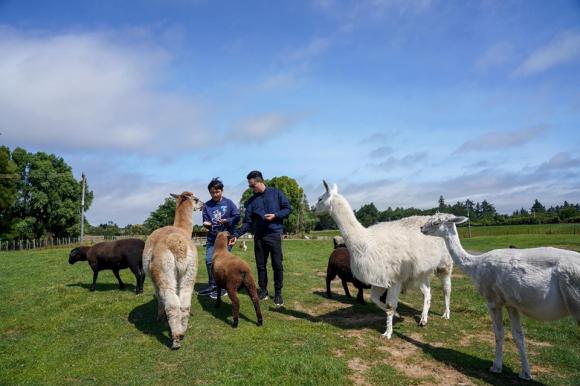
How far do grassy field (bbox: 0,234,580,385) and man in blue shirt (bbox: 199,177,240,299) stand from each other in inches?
55.2

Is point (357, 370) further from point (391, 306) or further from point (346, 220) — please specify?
point (346, 220)

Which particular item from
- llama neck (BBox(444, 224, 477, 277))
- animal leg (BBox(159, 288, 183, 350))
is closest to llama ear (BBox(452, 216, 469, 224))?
llama neck (BBox(444, 224, 477, 277))

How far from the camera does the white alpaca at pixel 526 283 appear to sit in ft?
16.4

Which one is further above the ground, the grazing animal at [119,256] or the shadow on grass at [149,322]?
the grazing animal at [119,256]

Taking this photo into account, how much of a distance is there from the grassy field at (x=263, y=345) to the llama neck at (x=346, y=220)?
6.11ft

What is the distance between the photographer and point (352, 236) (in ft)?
25.6

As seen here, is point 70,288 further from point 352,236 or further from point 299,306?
point 352,236

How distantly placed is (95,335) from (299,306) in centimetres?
449

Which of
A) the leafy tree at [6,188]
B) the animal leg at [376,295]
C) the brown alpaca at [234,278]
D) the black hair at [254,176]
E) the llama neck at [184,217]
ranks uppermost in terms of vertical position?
the leafy tree at [6,188]

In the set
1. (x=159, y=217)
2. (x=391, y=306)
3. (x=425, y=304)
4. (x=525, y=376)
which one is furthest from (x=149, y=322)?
(x=159, y=217)

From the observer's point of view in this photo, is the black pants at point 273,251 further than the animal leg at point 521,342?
Yes

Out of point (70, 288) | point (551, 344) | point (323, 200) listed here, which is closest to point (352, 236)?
point (323, 200)

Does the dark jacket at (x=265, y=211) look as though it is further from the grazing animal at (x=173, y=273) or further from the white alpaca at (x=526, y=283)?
the white alpaca at (x=526, y=283)

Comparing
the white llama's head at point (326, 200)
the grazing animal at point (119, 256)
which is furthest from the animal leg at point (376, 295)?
the grazing animal at point (119, 256)
